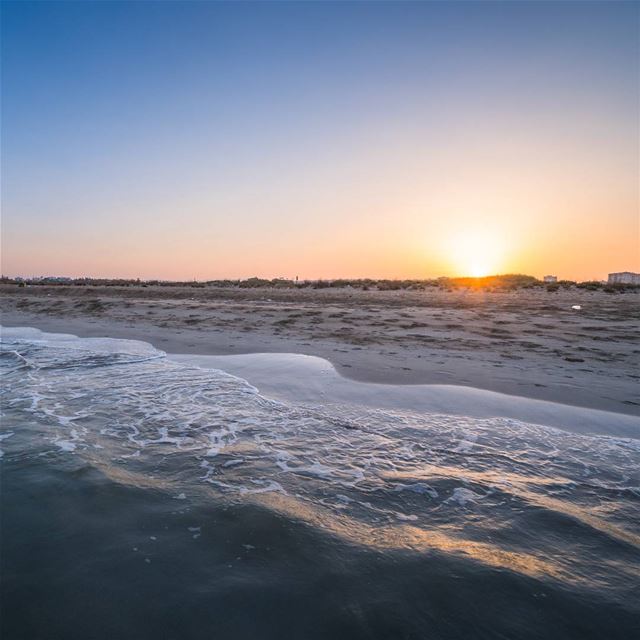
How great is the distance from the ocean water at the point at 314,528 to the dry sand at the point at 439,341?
2481 mm

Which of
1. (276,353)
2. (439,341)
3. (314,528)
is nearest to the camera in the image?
(314,528)

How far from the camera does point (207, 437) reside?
504 centimetres

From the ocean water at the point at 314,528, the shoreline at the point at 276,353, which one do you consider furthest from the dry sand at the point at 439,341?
the ocean water at the point at 314,528

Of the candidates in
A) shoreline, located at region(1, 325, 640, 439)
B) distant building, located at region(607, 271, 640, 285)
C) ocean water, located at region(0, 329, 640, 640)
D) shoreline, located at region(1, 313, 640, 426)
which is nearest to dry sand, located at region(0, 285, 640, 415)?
shoreline, located at region(1, 313, 640, 426)

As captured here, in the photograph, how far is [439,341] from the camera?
11773 mm

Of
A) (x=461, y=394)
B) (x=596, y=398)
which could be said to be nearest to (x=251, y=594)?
(x=461, y=394)

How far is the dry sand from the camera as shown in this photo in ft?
25.3

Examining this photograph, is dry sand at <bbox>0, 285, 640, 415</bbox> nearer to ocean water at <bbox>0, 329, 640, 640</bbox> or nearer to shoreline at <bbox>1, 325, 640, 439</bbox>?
shoreline at <bbox>1, 325, 640, 439</bbox>

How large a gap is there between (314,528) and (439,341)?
932 centimetres

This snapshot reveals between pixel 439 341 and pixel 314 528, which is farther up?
pixel 439 341

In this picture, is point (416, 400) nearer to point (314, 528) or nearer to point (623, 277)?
point (314, 528)

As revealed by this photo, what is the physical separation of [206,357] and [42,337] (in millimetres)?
7551

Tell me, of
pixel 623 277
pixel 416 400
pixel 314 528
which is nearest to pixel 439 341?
pixel 416 400

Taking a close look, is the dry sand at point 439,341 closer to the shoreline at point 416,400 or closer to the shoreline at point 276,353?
the shoreline at point 276,353
